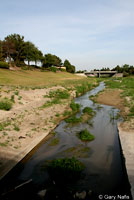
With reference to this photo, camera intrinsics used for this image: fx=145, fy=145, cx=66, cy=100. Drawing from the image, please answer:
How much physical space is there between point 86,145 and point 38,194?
15.0 ft

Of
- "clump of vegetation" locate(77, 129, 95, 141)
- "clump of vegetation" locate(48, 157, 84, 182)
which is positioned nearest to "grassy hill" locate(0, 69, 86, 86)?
"clump of vegetation" locate(77, 129, 95, 141)

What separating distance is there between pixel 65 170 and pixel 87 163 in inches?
55.5

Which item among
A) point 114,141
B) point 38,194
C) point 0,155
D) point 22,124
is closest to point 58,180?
point 38,194

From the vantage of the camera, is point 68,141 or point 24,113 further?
point 24,113

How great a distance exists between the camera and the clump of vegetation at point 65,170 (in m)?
6.33

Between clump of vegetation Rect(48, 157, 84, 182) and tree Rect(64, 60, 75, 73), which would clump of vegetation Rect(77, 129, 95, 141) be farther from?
tree Rect(64, 60, 75, 73)

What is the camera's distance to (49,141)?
32.8 feet

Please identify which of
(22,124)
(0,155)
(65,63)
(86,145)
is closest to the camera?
(0,155)

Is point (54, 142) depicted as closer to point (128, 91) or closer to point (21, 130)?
point (21, 130)

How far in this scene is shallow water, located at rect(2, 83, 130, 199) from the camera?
5.86 m

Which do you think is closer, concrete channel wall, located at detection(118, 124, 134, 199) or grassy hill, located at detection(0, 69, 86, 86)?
concrete channel wall, located at detection(118, 124, 134, 199)

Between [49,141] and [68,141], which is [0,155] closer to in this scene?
[49,141]

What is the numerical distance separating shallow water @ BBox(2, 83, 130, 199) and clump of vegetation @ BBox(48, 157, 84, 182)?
0.25 m

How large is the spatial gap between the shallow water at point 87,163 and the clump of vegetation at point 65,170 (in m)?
0.25
